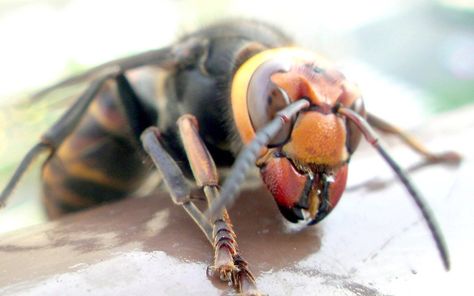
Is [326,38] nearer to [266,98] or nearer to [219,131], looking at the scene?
[219,131]

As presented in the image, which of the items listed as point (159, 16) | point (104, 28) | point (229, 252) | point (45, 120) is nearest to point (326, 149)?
point (229, 252)

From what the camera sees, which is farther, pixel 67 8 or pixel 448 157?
pixel 67 8

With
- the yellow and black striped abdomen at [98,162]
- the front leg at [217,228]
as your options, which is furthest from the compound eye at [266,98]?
the yellow and black striped abdomen at [98,162]

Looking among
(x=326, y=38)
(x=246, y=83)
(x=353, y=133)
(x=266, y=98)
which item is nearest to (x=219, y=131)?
(x=246, y=83)

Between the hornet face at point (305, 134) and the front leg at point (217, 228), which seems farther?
the hornet face at point (305, 134)

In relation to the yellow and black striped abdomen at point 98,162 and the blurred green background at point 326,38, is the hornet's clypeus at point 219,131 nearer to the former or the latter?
the yellow and black striped abdomen at point 98,162

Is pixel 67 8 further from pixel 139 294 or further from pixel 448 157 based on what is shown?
pixel 139 294

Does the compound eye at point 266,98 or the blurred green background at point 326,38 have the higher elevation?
the compound eye at point 266,98

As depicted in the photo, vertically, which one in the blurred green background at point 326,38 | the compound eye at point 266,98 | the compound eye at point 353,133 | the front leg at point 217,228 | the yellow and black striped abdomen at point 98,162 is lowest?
the blurred green background at point 326,38
